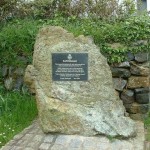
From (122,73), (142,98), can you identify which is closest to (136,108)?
(142,98)

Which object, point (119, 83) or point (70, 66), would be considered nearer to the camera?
point (70, 66)

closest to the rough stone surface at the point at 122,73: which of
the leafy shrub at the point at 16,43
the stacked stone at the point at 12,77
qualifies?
the leafy shrub at the point at 16,43

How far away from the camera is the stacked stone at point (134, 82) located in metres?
6.23

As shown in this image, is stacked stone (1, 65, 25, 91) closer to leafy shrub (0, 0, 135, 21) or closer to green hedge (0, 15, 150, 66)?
green hedge (0, 15, 150, 66)

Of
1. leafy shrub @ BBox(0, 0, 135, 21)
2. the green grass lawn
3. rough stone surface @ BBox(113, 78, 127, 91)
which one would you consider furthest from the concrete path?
leafy shrub @ BBox(0, 0, 135, 21)

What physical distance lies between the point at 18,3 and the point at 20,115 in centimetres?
276

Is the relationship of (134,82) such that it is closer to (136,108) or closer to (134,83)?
(134,83)

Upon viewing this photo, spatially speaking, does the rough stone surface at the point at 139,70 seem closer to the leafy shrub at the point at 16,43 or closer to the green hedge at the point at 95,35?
the green hedge at the point at 95,35

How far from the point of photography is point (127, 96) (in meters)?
6.33

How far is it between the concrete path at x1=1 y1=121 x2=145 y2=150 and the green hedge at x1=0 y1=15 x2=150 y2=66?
4.69 ft

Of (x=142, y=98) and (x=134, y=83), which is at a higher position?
(x=134, y=83)

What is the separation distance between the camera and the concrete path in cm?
501

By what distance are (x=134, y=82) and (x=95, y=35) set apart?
92cm

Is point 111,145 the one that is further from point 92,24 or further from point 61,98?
point 92,24
